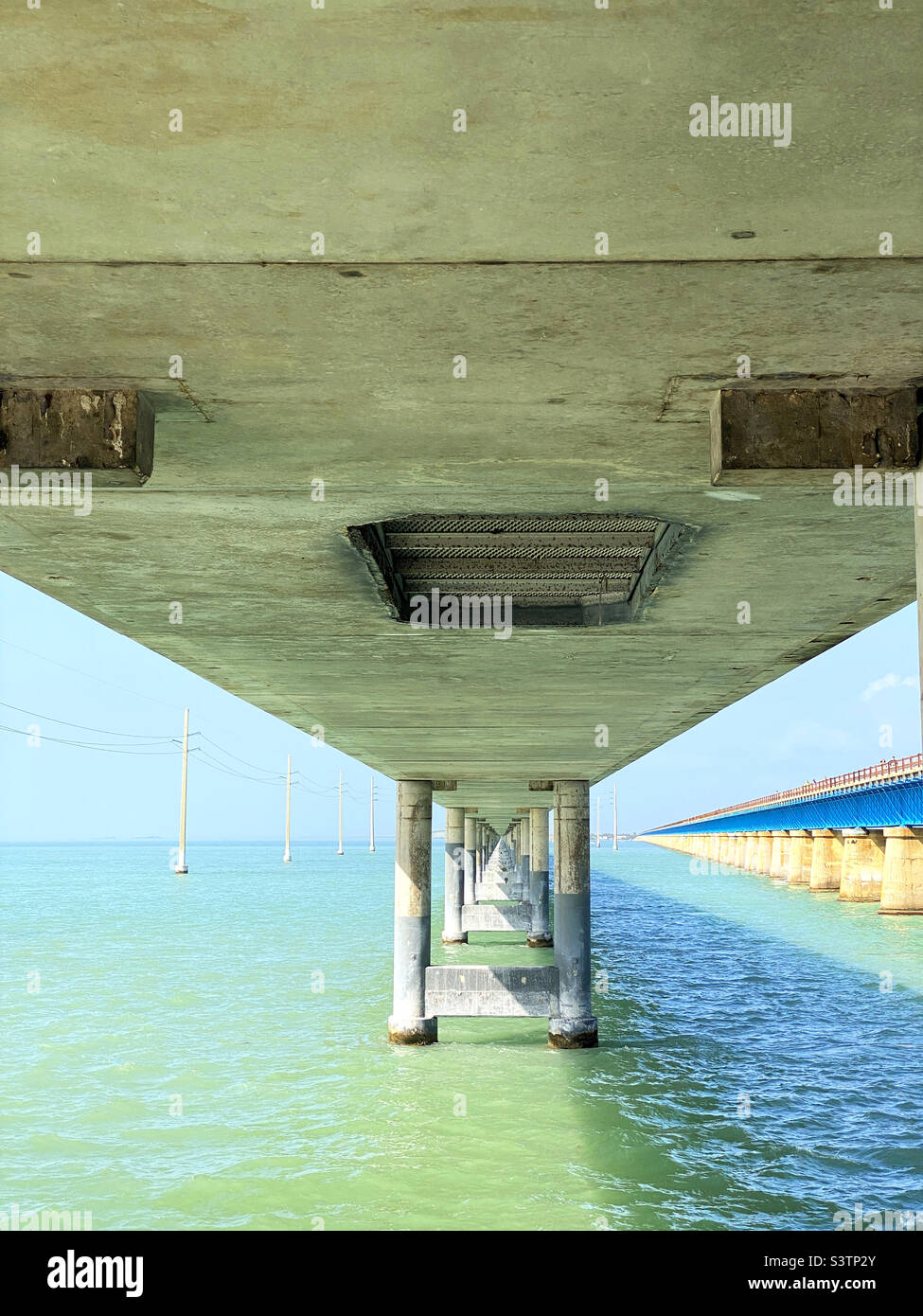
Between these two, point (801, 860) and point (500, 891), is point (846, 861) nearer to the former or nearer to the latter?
point (801, 860)

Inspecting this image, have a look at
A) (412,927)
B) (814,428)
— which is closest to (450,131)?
(814,428)

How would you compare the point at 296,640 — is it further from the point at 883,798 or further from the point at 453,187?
the point at 883,798

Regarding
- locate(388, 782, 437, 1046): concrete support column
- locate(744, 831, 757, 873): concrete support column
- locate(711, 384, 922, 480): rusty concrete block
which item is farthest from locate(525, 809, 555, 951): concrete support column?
locate(744, 831, 757, 873): concrete support column

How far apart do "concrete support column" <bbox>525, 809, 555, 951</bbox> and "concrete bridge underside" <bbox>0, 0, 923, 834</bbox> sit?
3605 centimetres

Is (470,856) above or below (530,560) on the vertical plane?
below

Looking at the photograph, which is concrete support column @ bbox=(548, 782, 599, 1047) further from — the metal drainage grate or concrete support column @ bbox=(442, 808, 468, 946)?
concrete support column @ bbox=(442, 808, 468, 946)

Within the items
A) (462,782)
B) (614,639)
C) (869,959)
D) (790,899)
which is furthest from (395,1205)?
(790,899)

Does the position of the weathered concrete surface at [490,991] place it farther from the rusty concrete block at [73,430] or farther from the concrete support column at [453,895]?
the concrete support column at [453,895]

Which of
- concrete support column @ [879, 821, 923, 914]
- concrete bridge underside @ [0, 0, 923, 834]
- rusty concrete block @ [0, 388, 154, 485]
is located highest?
concrete bridge underside @ [0, 0, 923, 834]

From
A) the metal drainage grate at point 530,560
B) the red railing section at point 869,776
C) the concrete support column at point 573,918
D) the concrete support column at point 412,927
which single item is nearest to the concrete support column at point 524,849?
the red railing section at point 869,776

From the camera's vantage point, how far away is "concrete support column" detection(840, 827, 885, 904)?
55969 millimetres

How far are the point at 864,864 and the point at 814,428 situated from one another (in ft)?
185

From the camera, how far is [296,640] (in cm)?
1026

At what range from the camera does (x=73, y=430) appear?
4469 mm
